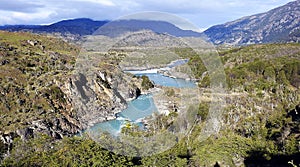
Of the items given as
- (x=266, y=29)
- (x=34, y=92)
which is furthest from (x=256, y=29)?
(x=34, y=92)

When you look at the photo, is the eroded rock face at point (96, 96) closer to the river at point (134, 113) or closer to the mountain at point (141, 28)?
the river at point (134, 113)

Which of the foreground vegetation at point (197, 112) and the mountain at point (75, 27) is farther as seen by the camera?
the mountain at point (75, 27)

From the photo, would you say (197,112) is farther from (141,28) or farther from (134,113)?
(141,28)

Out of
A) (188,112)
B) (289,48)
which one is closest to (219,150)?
(188,112)

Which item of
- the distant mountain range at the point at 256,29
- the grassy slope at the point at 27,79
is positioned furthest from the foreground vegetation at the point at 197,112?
the distant mountain range at the point at 256,29

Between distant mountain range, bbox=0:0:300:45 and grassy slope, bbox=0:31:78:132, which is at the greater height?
distant mountain range, bbox=0:0:300:45

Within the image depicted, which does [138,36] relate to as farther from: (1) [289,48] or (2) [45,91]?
(1) [289,48]

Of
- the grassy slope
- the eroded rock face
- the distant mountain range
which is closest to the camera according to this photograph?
the eroded rock face

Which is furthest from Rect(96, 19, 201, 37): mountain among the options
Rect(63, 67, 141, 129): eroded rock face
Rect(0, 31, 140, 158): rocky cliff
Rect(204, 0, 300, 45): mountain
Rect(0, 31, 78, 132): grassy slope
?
Rect(204, 0, 300, 45): mountain

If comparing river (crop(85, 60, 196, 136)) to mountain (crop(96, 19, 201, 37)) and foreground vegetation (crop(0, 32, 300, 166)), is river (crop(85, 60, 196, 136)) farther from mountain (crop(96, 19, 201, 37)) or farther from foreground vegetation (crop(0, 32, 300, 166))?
mountain (crop(96, 19, 201, 37))
